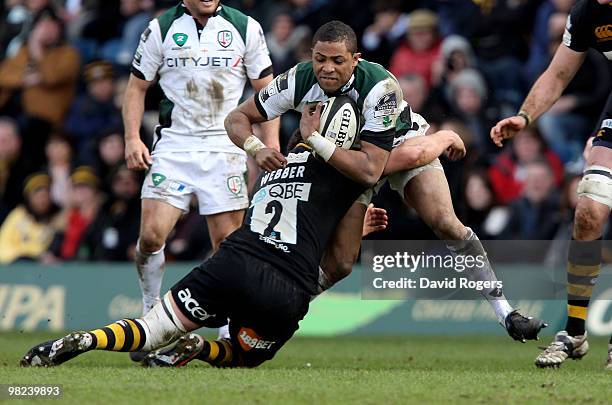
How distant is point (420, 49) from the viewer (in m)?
16.9

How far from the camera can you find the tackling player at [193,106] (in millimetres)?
10711

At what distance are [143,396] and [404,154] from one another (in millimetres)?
3135

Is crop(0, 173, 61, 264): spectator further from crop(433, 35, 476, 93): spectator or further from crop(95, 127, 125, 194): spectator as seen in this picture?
crop(433, 35, 476, 93): spectator

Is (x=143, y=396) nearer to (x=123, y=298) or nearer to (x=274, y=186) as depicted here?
(x=274, y=186)

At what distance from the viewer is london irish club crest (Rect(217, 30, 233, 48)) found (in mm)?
10773

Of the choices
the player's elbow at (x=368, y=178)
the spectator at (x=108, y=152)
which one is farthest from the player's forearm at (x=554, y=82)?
the spectator at (x=108, y=152)

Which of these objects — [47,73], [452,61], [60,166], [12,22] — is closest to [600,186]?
[452,61]

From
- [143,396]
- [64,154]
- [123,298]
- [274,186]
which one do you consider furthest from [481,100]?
[143,396]

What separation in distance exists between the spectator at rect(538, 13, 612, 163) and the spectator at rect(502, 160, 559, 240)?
2.67 feet

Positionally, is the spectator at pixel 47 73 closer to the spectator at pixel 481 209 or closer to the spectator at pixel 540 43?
the spectator at pixel 540 43

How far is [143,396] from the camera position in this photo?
7340 millimetres

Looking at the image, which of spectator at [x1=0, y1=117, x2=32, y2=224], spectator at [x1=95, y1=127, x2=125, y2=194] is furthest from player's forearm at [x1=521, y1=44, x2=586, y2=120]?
spectator at [x1=0, y1=117, x2=32, y2=224]

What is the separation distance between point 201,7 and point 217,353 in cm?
293

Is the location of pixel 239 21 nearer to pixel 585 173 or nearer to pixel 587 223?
pixel 585 173
